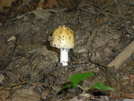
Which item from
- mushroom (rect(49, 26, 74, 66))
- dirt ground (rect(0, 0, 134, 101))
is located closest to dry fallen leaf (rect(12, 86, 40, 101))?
dirt ground (rect(0, 0, 134, 101))

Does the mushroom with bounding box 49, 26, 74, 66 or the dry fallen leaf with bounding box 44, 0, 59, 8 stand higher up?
the dry fallen leaf with bounding box 44, 0, 59, 8

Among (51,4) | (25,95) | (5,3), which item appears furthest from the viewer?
(5,3)

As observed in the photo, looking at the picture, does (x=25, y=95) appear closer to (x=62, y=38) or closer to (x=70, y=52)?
(x=62, y=38)

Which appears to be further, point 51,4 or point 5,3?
point 5,3

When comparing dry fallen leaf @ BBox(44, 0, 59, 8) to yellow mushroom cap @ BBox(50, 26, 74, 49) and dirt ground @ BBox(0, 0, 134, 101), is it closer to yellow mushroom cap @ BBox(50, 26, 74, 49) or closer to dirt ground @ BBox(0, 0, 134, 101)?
dirt ground @ BBox(0, 0, 134, 101)

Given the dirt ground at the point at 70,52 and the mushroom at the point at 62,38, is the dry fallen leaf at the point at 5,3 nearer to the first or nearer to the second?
the dirt ground at the point at 70,52

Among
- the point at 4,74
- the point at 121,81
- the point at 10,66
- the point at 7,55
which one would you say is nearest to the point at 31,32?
the point at 7,55

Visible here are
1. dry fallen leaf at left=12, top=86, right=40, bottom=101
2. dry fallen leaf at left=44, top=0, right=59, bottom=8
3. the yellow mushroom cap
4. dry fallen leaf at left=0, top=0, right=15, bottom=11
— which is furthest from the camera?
dry fallen leaf at left=0, top=0, right=15, bottom=11

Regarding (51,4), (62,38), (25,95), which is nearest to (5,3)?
(51,4)

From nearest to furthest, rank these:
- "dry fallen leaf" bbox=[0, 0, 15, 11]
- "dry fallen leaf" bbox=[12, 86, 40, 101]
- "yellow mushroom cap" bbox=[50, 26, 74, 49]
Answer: "dry fallen leaf" bbox=[12, 86, 40, 101] < "yellow mushroom cap" bbox=[50, 26, 74, 49] < "dry fallen leaf" bbox=[0, 0, 15, 11]
